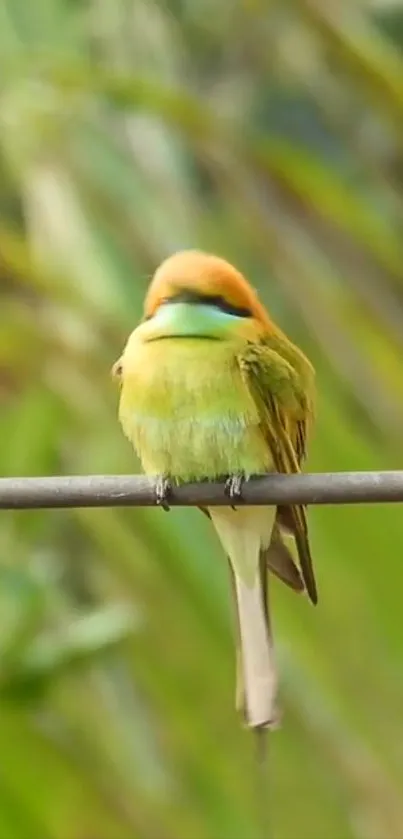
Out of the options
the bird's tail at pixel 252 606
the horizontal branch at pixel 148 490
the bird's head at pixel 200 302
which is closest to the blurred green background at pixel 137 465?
the bird's tail at pixel 252 606

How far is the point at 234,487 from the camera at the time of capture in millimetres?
725

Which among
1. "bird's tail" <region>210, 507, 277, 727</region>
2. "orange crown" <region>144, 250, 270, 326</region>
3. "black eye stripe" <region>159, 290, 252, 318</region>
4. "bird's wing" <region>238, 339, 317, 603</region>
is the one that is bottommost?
"bird's tail" <region>210, 507, 277, 727</region>

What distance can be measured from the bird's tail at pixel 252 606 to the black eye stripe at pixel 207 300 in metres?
0.15

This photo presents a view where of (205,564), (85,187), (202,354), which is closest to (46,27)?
(85,187)

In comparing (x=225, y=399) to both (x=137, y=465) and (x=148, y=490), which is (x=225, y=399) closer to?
(x=148, y=490)

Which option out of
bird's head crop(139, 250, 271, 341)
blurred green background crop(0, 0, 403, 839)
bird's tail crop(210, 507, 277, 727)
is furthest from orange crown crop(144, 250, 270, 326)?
blurred green background crop(0, 0, 403, 839)

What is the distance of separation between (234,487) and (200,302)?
103 millimetres

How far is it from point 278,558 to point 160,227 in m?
0.55

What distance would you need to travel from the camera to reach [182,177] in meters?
1.44

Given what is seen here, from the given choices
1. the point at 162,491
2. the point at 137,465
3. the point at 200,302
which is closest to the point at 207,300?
the point at 200,302

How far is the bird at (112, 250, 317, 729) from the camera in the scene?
29.7 inches

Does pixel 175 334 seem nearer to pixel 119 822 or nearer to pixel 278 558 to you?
pixel 278 558

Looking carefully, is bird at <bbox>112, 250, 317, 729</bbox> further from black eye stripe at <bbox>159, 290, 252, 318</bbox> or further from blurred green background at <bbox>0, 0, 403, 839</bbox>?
blurred green background at <bbox>0, 0, 403, 839</bbox>

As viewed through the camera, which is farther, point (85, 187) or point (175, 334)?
point (85, 187)
